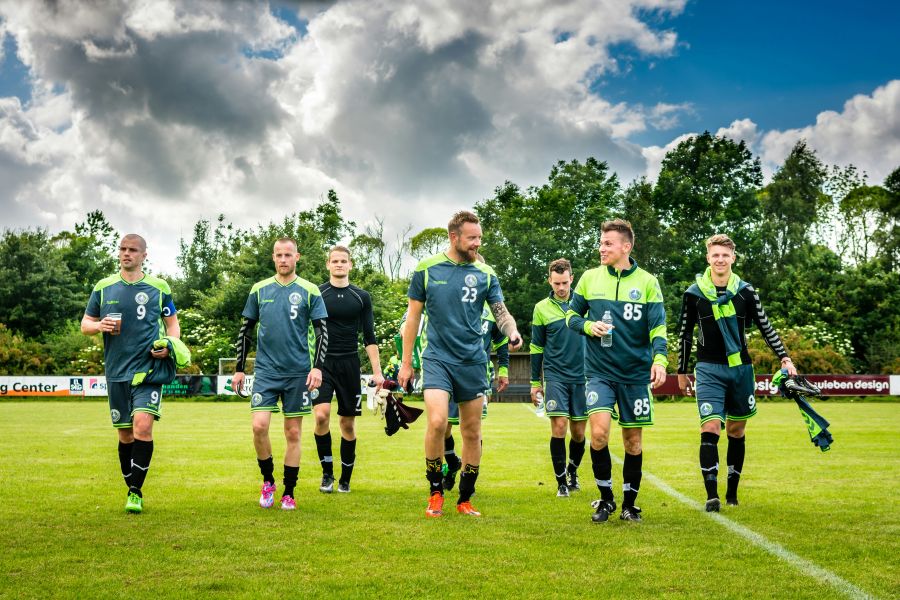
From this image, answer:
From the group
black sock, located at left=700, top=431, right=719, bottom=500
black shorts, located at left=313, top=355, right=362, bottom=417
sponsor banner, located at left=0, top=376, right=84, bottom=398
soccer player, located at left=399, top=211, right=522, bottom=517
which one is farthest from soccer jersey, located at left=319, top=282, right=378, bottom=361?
Answer: sponsor banner, located at left=0, top=376, right=84, bottom=398

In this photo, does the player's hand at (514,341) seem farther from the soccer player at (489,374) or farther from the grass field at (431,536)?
the soccer player at (489,374)

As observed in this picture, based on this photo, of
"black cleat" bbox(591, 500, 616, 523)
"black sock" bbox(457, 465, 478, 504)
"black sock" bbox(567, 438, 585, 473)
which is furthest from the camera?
"black sock" bbox(567, 438, 585, 473)

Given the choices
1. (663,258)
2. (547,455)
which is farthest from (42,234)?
(547,455)

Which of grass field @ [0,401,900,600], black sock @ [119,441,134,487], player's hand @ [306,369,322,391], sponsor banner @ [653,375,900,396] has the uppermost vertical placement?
player's hand @ [306,369,322,391]

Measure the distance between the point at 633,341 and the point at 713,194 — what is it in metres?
57.1

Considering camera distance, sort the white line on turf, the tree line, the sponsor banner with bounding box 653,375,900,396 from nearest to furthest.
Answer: the white line on turf → the sponsor banner with bounding box 653,375,900,396 → the tree line

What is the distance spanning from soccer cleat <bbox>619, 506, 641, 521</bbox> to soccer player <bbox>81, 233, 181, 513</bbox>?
14.0 feet

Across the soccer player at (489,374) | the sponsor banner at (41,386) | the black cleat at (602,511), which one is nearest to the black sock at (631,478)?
the black cleat at (602,511)

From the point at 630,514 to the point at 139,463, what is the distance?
4.42 meters

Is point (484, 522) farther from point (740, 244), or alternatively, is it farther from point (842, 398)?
point (740, 244)

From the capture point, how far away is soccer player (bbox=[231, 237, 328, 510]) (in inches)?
328

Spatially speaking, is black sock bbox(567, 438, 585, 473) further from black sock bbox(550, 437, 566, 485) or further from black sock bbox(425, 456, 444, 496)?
black sock bbox(425, 456, 444, 496)

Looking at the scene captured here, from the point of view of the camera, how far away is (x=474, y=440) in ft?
26.0

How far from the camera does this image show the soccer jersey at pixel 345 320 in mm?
9680
